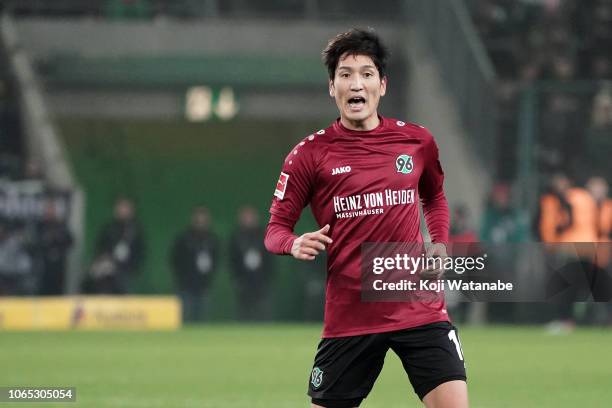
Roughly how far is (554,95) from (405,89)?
16.5 feet

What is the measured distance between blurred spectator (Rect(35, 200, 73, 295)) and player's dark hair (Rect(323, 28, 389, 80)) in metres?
16.4

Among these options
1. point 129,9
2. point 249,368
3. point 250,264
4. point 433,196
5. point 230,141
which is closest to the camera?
point 433,196

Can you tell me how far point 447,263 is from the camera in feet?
19.8

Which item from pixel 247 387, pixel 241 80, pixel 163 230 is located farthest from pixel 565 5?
pixel 247 387

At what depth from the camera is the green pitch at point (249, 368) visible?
36.4 feet

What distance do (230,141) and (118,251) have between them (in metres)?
4.78

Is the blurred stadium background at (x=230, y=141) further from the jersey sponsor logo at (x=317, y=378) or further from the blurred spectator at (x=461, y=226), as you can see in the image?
the jersey sponsor logo at (x=317, y=378)

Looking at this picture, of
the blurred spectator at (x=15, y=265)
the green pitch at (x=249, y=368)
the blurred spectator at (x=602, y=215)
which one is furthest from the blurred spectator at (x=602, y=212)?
the blurred spectator at (x=15, y=265)

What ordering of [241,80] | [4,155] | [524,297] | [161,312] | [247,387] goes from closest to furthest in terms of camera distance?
[524,297]
[247,387]
[161,312]
[4,155]
[241,80]

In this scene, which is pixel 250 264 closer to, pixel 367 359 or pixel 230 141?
pixel 230 141

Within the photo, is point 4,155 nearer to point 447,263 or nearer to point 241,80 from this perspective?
point 241,80

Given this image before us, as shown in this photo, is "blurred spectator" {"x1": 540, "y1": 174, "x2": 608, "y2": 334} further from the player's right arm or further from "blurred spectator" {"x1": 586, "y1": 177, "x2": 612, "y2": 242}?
the player's right arm

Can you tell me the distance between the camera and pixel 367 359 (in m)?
6.00

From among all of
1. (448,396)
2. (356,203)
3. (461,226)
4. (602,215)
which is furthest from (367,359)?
(461,226)
